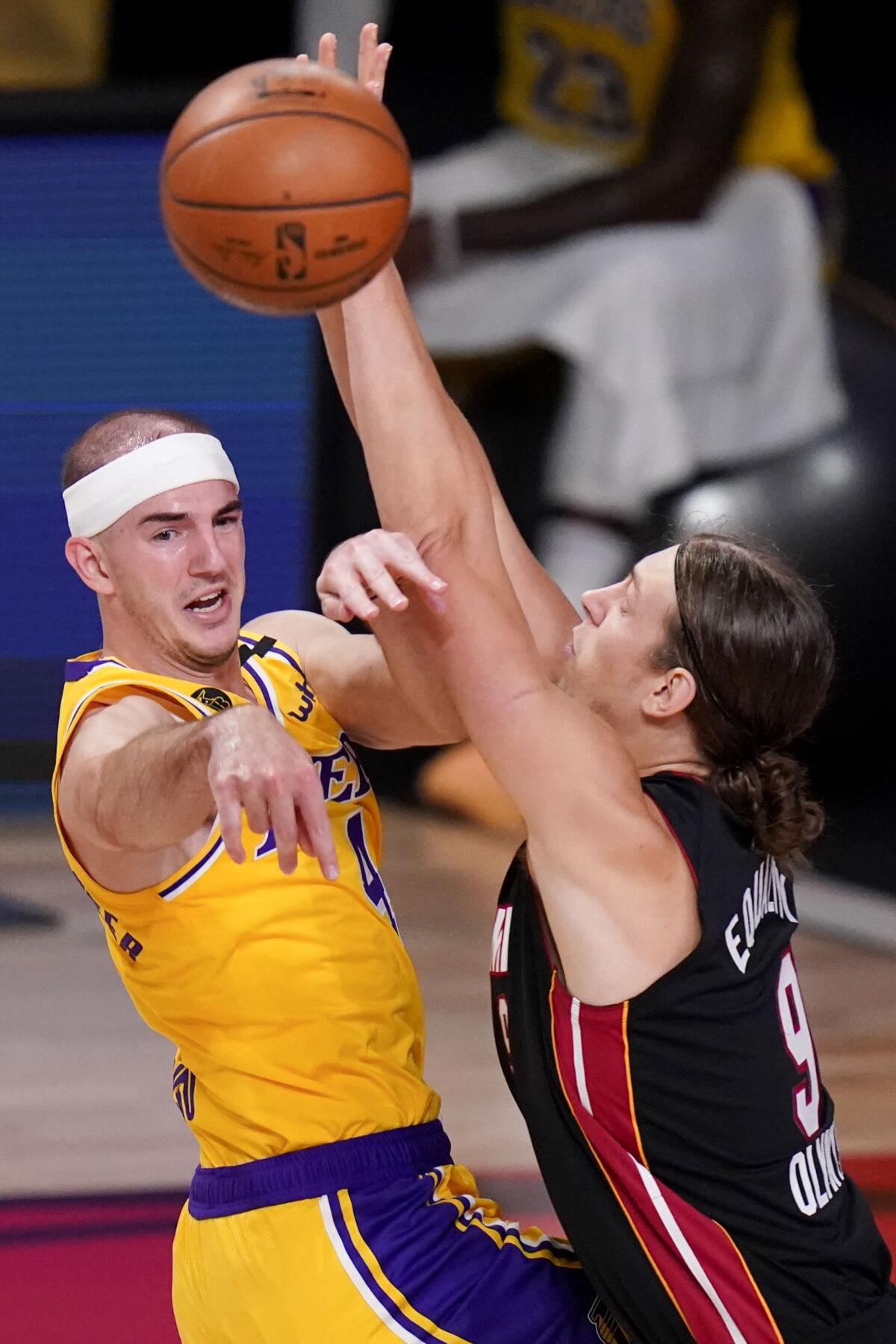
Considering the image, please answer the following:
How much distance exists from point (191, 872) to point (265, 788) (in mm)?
576

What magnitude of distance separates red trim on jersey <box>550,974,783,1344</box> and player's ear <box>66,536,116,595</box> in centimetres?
97

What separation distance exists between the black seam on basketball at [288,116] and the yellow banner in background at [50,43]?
5.71m

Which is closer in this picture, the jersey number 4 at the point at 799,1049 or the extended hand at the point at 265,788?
the extended hand at the point at 265,788

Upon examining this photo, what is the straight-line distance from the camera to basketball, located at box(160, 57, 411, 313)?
2135mm

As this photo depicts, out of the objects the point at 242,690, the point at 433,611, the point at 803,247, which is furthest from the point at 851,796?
the point at 433,611

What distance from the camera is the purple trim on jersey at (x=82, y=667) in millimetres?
2570

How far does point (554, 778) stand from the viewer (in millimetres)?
2059

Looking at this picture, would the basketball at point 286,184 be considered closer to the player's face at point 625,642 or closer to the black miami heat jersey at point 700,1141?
the player's face at point 625,642

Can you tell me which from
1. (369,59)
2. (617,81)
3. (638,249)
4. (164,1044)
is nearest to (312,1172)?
(369,59)

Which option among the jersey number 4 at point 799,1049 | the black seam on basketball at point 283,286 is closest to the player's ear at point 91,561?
the black seam on basketball at point 283,286

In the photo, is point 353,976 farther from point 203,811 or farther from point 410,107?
point 410,107

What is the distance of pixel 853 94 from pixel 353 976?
239 inches

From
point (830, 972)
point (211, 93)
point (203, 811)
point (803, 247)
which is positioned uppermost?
point (211, 93)

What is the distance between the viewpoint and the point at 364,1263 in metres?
2.30
